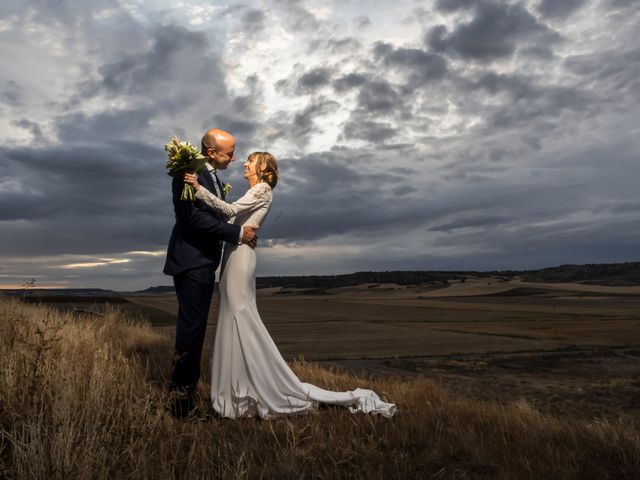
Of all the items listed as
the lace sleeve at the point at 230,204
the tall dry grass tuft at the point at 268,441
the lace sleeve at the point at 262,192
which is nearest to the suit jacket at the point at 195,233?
the lace sleeve at the point at 230,204

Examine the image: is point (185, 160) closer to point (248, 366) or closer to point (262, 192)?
point (262, 192)

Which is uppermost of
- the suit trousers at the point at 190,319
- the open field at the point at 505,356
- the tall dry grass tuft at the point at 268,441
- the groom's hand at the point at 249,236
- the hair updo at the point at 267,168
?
the hair updo at the point at 267,168

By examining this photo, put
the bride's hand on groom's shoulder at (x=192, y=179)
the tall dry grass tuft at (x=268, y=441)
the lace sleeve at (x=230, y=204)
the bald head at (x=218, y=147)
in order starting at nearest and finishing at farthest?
the tall dry grass tuft at (x=268, y=441)
the bride's hand on groom's shoulder at (x=192, y=179)
the lace sleeve at (x=230, y=204)
the bald head at (x=218, y=147)

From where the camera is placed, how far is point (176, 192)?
545 cm

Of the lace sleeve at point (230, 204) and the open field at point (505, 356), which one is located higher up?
the lace sleeve at point (230, 204)

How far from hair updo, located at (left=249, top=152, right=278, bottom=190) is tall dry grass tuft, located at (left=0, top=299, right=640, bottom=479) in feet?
7.27

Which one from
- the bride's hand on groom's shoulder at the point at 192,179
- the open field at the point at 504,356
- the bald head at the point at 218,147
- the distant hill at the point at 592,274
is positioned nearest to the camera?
the bride's hand on groom's shoulder at the point at 192,179

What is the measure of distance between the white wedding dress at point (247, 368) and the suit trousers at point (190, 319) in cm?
18

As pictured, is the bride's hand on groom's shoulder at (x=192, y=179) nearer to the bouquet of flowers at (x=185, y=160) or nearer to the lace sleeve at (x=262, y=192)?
the bouquet of flowers at (x=185, y=160)

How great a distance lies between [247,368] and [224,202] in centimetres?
155

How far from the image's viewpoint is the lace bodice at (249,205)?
17.6ft

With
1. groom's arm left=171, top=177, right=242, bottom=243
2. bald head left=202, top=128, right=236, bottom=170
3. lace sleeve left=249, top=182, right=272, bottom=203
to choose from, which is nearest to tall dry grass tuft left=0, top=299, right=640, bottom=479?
groom's arm left=171, top=177, right=242, bottom=243

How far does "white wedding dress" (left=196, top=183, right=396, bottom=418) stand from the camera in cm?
547

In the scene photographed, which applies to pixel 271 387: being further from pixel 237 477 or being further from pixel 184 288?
pixel 237 477
